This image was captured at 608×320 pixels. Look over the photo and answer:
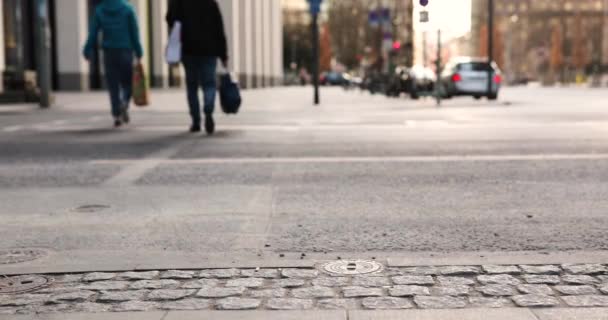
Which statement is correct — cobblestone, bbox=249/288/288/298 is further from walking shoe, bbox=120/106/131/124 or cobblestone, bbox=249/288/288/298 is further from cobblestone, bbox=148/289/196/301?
walking shoe, bbox=120/106/131/124

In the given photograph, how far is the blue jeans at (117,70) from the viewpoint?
10.0 meters

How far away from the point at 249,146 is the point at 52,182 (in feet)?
7.84

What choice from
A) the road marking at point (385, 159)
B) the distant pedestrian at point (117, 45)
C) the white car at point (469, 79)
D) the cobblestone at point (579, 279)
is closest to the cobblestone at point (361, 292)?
the cobblestone at point (579, 279)

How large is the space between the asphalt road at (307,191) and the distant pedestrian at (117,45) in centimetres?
107

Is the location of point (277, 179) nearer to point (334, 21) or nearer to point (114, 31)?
point (114, 31)

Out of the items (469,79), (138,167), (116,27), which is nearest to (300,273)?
(138,167)

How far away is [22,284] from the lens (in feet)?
10.3

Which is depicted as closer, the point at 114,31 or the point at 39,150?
the point at 39,150

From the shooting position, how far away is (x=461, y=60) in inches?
1017

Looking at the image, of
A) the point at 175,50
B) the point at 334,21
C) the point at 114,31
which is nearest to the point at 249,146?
the point at 175,50

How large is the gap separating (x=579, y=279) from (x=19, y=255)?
2.44 m

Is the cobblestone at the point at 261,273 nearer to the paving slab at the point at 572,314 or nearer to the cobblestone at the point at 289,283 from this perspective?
the cobblestone at the point at 289,283

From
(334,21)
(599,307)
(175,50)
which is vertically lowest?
(599,307)

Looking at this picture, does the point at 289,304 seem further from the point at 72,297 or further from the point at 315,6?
the point at 315,6
